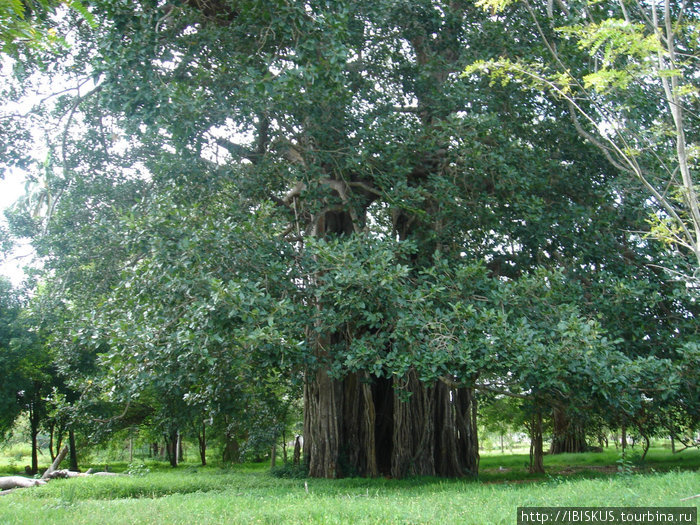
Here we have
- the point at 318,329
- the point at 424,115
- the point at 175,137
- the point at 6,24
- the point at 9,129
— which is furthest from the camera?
the point at 424,115

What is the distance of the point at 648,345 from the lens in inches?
278

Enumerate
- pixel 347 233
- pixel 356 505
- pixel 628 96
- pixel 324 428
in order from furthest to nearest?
1. pixel 347 233
2. pixel 324 428
3. pixel 628 96
4. pixel 356 505

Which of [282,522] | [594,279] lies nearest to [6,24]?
[282,522]

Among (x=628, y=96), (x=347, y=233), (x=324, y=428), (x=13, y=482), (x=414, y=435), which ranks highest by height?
(x=628, y=96)

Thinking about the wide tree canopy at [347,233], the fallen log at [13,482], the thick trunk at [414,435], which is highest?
the wide tree canopy at [347,233]

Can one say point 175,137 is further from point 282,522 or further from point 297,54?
point 282,522

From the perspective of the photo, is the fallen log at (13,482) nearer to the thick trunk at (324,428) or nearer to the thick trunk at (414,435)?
the thick trunk at (324,428)

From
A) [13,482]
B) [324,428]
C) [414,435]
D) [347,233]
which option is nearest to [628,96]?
[347,233]

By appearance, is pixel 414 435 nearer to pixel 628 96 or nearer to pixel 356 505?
pixel 356 505

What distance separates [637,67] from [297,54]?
10.8 ft

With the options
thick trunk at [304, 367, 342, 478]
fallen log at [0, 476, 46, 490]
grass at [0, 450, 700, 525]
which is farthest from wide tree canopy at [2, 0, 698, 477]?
fallen log at [0, 476, 46, 490]

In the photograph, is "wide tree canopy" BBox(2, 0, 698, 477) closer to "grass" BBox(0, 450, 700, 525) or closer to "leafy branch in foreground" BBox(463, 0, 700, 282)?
"leafy branch in foreground" BBox(463, 0, 700, 282)

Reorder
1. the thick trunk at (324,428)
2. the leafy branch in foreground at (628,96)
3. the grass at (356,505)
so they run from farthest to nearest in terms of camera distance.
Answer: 1. the thick trunk at (324,428)
2. the leafy branch in foreground at (628,96)
3. the grass at (356,505)

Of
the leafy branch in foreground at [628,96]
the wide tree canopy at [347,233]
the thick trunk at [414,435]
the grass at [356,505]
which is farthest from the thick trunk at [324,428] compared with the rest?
the leafy branch in foreground at [628,96]
